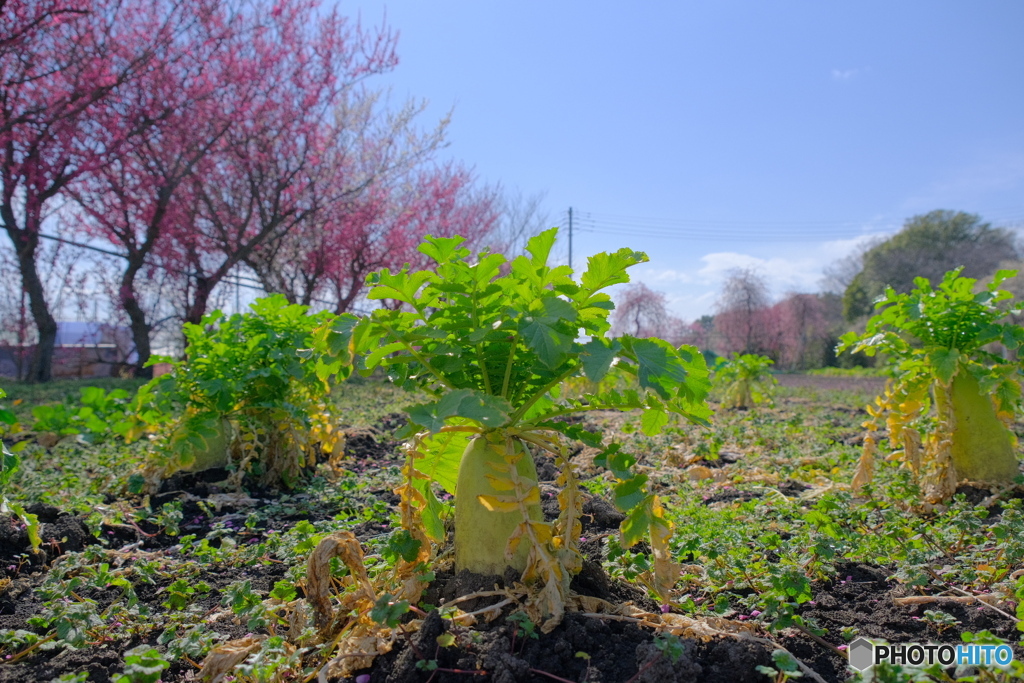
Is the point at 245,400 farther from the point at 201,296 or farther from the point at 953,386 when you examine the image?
the point at 201,296

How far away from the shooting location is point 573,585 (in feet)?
5.87

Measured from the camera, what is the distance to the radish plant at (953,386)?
298cm

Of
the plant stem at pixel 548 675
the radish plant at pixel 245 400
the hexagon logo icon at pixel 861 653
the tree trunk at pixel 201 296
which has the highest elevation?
the tree trunk at pixel 201 296

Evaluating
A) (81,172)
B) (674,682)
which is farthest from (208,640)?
(81,172)

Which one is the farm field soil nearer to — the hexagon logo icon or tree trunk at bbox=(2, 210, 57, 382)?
the hexagon logo icon

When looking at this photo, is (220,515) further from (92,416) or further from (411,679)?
(411,679)

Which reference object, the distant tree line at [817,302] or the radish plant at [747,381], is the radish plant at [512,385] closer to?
the radish plant at [747,381]

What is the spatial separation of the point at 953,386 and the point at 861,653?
2.11 metres

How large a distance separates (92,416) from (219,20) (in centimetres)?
995

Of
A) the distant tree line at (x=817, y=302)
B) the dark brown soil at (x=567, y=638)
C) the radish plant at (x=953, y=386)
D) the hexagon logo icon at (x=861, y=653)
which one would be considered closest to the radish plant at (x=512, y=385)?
the dark brown soil at (x=567, y=638)

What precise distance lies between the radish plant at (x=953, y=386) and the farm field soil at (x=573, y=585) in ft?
0.57

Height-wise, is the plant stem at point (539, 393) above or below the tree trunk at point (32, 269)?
below

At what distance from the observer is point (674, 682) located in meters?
1.37

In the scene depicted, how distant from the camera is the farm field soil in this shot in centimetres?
150
